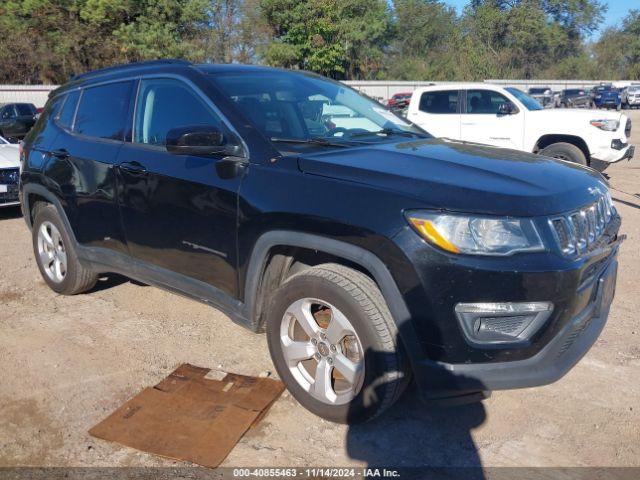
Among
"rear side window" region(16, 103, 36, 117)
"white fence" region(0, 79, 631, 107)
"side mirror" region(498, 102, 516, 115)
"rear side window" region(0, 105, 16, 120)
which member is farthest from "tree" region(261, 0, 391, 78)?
"side mirror" region(498, 102, 516, 115)

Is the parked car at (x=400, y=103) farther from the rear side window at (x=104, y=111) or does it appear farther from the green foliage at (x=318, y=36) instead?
the rear side window at (x=104, y=111)

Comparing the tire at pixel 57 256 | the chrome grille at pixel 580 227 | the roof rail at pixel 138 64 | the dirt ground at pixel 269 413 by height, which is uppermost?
the roof rail at pixel 138 64

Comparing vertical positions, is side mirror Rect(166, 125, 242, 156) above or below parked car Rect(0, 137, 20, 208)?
above

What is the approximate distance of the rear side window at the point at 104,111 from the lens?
4.21m

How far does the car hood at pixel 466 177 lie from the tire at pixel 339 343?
49 cm

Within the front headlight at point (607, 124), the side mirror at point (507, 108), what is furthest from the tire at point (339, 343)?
the side mirror at point (507, 108)

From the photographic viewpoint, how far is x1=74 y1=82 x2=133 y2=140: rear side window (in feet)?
13.8

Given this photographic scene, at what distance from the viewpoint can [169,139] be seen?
340cm

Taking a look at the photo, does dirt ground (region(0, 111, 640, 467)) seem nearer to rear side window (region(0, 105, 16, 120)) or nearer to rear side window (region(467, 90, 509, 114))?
rear side window (region(467, 90, 509, 114))

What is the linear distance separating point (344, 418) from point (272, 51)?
142 ft

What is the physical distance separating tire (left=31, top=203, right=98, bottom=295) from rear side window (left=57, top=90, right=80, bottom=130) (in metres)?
0.68

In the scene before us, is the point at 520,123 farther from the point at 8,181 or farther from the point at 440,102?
the point at 8,181

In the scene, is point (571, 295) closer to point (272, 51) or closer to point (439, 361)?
point (439, 361)

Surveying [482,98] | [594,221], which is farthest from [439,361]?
[482,98]
